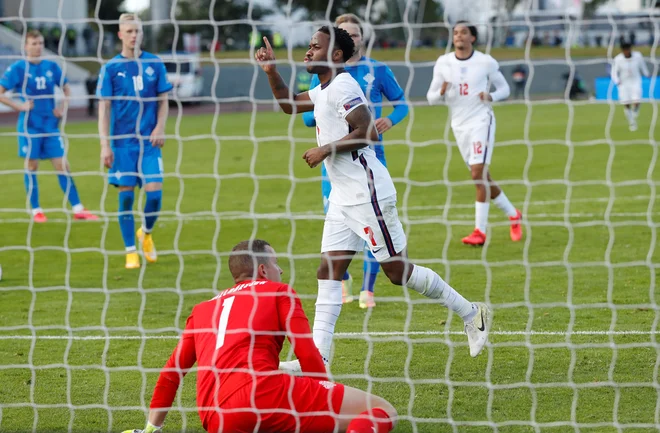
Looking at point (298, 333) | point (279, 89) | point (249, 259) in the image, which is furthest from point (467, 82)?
point (298, 333)

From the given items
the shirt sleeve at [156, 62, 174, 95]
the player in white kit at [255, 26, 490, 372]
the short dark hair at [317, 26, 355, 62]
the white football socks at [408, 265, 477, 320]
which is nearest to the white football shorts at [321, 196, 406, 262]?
the player in white kit at [255, 26, 490, 372]

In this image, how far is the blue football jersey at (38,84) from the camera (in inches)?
432

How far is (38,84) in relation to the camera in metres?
11.4

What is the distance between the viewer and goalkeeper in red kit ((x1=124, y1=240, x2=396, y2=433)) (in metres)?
4.00

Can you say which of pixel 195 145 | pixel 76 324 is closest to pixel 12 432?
pixel 76 324

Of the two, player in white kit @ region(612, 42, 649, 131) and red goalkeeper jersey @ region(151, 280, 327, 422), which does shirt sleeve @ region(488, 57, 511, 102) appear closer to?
red goalkeeper jersey @ region(151, 280, 327, 422)

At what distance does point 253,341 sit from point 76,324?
3.01 meters

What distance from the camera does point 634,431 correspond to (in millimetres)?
4438

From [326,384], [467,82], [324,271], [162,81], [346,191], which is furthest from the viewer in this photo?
[467,82]

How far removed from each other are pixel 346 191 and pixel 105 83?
3.94 m

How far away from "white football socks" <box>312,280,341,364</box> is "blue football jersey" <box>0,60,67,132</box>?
6.26 metres

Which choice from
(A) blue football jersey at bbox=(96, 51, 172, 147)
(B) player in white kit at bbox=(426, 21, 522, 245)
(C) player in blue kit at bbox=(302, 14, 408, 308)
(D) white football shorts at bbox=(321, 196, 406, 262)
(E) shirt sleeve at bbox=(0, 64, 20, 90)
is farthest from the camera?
(E) shirt sleeve at bbox=(0, 64, 20, 90)

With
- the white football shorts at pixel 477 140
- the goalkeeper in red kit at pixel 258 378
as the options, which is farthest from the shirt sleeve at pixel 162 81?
the goalkeeper in red kit at pixel 258 378

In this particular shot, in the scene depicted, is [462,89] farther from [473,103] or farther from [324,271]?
[324,271]
